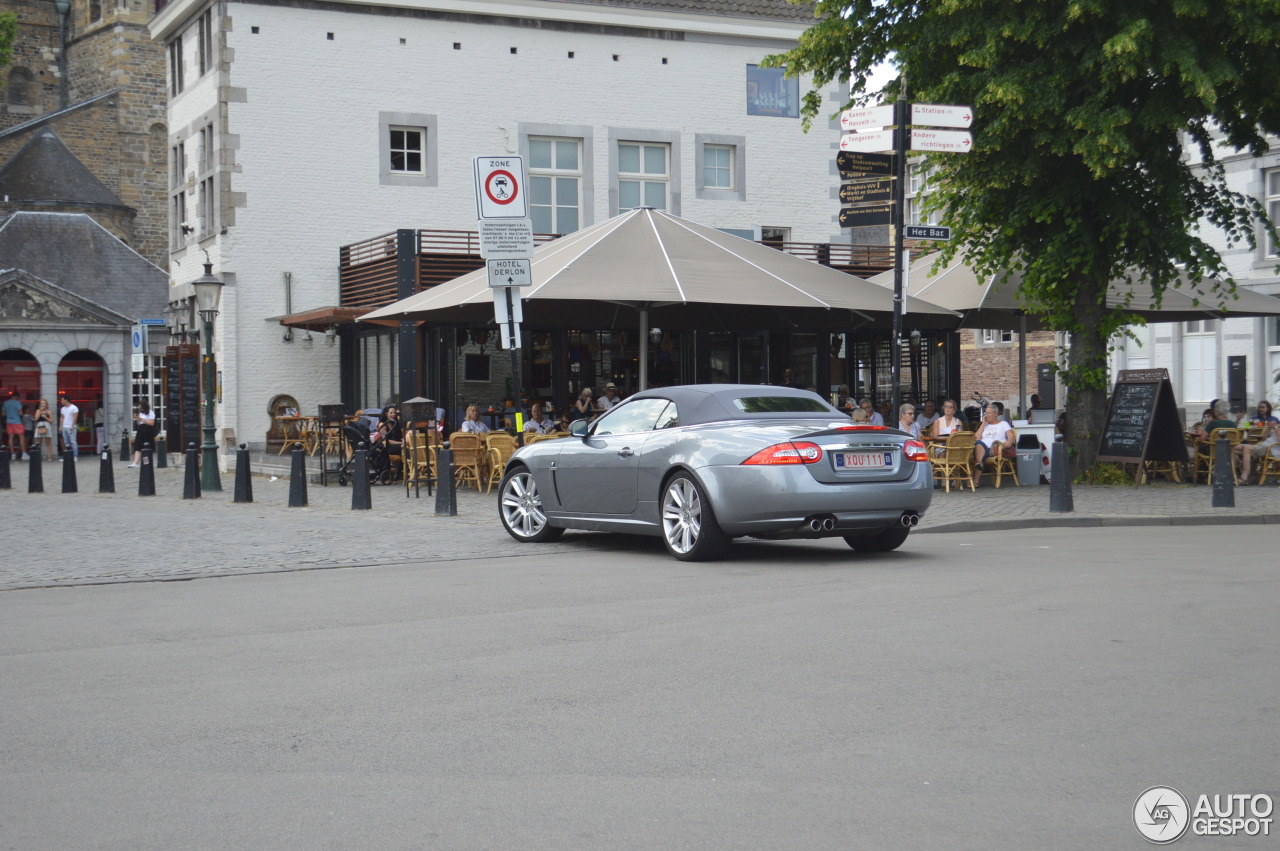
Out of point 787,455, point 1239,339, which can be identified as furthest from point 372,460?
point 1239,339

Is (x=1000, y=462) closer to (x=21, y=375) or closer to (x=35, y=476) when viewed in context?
(x=35, y=476)

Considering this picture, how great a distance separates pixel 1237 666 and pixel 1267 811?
2.49 meters

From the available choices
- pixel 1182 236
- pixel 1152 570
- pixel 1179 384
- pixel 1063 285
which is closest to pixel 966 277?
pixel 1063 285

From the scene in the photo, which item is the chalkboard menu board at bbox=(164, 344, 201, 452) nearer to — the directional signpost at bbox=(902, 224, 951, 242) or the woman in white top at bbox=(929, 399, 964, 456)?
the woman in white top at bbox=(929, 399, 964, 456)

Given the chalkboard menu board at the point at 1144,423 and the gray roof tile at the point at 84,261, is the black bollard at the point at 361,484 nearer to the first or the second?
the chalkboard menu board at the point at 1144,423

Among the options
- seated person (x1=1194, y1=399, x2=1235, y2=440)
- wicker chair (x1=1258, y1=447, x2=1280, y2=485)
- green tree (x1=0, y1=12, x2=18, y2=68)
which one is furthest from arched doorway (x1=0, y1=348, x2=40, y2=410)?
wicker chair (x1=1258, y1=447, x2=1280, y2=485)

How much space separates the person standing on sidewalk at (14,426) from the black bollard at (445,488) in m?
27.5

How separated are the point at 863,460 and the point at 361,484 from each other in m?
8.45

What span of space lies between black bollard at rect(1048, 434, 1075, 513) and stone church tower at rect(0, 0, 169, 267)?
154 feet

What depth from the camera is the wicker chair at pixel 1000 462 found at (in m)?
20.6

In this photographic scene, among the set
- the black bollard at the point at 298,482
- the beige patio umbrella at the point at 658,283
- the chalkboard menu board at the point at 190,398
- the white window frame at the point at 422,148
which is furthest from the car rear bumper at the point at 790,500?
the white window frame at the point at 422,148

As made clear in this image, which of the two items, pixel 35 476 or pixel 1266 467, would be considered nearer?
pixel 1266 467

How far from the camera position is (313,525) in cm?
1614

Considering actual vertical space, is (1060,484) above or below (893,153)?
below
